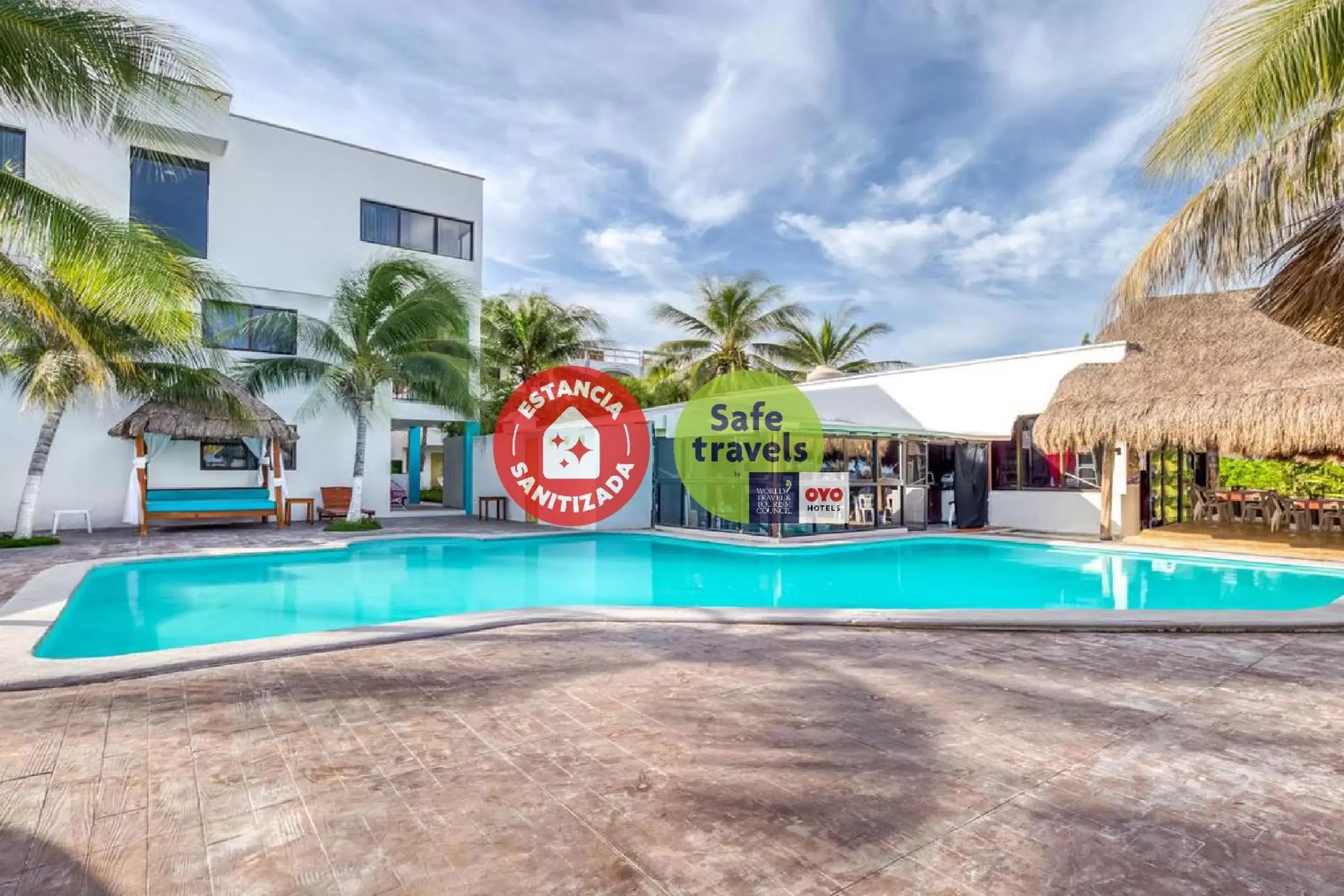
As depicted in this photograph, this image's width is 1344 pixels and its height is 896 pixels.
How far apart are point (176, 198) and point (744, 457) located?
13.9m

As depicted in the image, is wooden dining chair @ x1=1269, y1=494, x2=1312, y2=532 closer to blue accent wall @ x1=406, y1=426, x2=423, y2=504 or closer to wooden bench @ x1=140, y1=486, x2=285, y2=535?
wooden bench @ x1=140, y1=486, x2=285, y2=535

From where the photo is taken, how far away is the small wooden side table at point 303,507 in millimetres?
16953

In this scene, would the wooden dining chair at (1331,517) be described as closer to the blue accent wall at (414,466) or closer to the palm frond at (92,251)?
the palm frond at (92,251)

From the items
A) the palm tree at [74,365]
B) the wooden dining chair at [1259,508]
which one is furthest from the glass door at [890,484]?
the palm tree at [74,365]

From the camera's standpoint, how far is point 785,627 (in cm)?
624

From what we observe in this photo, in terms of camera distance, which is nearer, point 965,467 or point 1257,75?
point 1257,75

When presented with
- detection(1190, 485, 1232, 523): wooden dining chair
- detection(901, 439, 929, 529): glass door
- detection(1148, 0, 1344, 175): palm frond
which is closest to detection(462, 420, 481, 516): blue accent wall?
detection(901, 439, 929, 529): glass door

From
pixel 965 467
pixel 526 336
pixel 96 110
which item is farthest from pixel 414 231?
pixel 965 467

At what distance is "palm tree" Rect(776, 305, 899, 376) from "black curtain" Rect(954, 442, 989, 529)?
9.90 meters

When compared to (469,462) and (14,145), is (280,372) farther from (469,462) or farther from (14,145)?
(14,145)

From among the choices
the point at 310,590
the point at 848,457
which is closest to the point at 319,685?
the point at 310,590

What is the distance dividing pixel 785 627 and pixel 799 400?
45.2 ft

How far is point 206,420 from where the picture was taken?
1525 cm

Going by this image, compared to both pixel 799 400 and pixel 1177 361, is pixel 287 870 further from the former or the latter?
pixel 799 400
